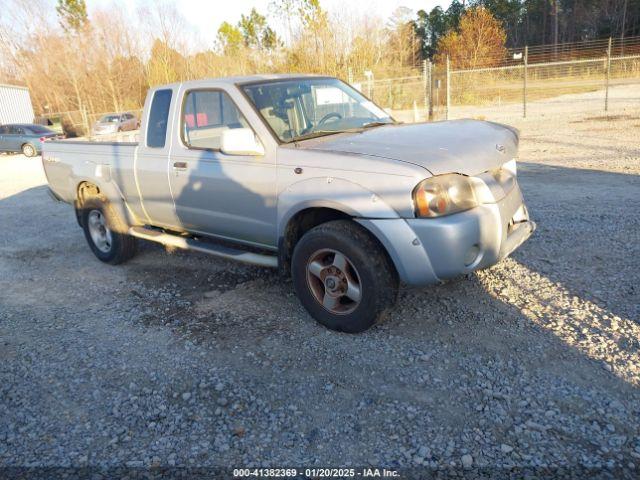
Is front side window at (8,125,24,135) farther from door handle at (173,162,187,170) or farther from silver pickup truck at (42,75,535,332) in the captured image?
door handle at (173,162,187,170)

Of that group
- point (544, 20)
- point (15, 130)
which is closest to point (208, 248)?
point (15, 130)

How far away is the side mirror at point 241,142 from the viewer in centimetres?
398

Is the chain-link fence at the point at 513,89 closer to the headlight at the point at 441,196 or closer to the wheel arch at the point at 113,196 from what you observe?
the wheel arch at the point at 113,196

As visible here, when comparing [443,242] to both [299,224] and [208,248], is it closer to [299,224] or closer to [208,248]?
[299,224]

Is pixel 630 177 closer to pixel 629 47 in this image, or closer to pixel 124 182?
pixel 124 182

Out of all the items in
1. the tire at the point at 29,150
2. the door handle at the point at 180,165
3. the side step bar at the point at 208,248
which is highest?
the door handle at the point at 180,165

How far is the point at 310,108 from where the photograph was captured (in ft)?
15.3

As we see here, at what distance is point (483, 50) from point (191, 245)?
3860 centimetres

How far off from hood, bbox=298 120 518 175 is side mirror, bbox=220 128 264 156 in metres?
0.35

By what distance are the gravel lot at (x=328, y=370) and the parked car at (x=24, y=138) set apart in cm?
1827

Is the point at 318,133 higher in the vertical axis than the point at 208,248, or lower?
higher

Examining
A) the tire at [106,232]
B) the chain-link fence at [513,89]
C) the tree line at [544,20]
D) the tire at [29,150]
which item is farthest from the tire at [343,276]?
the tree line at [544,20]

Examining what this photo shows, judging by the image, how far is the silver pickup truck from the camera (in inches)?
136

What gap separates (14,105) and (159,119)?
35.2 meters
